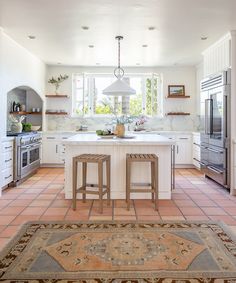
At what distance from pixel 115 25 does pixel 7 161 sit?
284cm

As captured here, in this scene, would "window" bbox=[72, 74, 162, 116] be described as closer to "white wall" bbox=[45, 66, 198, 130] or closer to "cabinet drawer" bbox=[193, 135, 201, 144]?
"white wall" bbox=[45, 66, 198, 130]

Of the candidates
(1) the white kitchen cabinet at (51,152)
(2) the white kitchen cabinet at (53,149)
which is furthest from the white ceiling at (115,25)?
(1) the white kitchen cabinet at (51,152)

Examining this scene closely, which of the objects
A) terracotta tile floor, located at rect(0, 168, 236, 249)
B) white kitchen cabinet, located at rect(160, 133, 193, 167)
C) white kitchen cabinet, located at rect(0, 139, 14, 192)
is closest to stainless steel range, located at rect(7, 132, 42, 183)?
white kitchen cabinet, located at rect(0, 139, 14, 192)

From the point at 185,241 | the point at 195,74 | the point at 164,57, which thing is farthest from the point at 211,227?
the point at 195,74

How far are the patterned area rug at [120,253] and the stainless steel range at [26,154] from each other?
2.17 meters

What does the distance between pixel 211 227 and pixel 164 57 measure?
14.4 ft

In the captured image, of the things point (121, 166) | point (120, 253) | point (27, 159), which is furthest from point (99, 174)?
point (27, 159)

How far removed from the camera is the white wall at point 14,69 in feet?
15.1

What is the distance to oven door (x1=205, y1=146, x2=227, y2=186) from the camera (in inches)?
183

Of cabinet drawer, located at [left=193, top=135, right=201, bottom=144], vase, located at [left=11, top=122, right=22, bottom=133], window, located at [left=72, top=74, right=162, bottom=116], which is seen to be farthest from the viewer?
window, located at [left=72, top=74, right=162, bottom=116]

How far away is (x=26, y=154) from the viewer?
18.1 feet

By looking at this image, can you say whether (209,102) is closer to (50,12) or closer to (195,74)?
(195,74)

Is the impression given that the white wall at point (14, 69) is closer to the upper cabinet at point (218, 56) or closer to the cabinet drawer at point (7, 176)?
the cabinet drawer at point (7, 176)

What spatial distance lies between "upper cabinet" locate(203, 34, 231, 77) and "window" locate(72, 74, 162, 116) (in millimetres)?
2101
